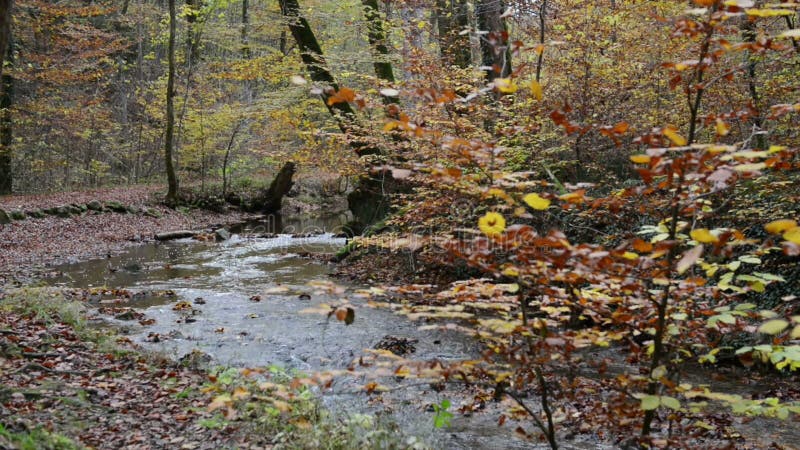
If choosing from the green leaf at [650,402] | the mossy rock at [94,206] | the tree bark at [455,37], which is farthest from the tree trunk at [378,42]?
the mossy rock at [94,206]

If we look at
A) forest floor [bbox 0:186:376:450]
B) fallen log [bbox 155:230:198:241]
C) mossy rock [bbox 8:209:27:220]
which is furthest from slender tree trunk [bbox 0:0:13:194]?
forest floor [bbox 0:186:376:450]

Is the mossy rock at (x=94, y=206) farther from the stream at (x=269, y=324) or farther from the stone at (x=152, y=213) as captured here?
the stream at (x=269, y=324)

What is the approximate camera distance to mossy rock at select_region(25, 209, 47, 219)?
15.2 m

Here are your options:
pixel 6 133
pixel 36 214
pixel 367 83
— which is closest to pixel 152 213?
pixel 36 214

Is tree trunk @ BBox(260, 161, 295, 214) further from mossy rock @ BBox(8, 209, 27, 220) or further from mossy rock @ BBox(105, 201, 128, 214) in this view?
mossy rock @ BBox(8, 209, 27, 220)

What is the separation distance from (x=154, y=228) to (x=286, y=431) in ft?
50.0

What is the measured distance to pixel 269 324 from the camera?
7.79 meters

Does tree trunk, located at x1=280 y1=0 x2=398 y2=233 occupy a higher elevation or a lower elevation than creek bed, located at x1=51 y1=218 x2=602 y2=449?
higher

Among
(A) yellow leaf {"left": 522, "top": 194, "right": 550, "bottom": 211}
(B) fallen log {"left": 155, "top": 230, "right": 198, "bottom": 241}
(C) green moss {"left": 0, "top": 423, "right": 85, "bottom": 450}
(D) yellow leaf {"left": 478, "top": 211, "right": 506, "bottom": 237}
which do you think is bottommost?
(B) fallen log {"left": 155, "top": 230, "right": 198, "bottom": 241}

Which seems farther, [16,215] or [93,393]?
[16,215]

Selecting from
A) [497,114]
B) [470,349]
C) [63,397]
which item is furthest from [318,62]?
[63,397]

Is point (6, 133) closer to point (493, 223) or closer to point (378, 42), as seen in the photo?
point (378, 42)

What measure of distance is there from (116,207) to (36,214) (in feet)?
9.68

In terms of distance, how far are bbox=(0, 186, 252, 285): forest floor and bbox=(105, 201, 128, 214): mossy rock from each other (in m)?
0.22
